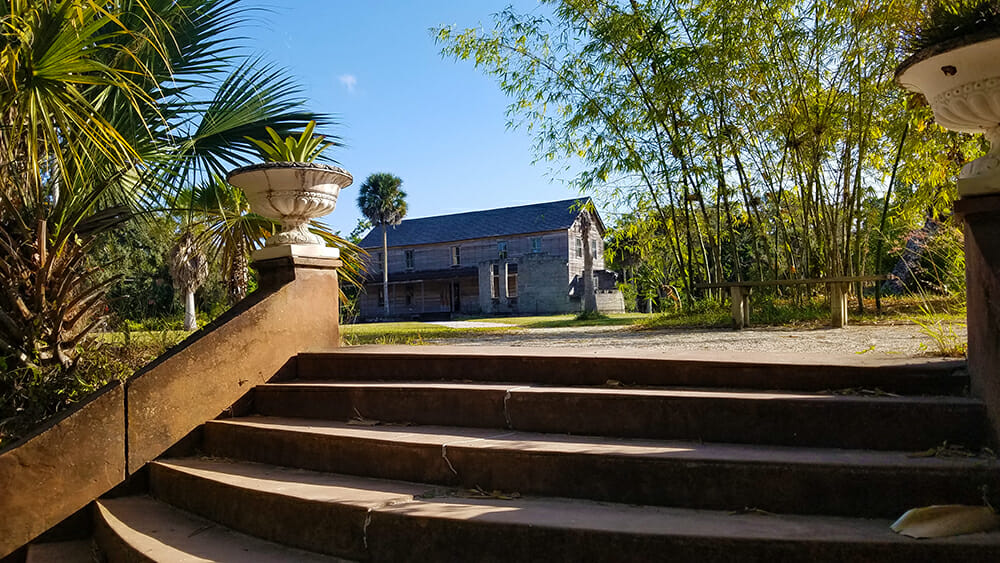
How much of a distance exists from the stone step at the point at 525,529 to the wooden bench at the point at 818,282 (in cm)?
474

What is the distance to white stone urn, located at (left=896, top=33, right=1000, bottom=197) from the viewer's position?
88.9 inches

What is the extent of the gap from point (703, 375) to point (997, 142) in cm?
145

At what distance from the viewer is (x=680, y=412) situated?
263 centimetres

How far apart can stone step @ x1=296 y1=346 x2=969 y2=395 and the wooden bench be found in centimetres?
371

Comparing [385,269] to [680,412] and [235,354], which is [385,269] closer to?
[235,354]

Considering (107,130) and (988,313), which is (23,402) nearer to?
A: (107,130)

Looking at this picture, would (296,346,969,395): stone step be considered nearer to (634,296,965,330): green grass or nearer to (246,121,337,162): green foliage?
(246,121,337,162): green foliage

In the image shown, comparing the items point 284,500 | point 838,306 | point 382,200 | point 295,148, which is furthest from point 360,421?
point 382,200

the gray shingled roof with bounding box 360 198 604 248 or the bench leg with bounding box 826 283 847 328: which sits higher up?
the gray shingled roof with bounding box 360 198 604 248

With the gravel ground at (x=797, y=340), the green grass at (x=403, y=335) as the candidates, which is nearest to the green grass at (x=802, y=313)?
the gravel ground at (x=797, y=340)

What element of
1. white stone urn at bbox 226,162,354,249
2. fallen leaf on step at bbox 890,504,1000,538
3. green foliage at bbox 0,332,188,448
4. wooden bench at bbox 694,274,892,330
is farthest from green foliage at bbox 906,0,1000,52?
green foliage at bbox 0,332,188,448

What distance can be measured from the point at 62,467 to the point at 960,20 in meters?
4.43

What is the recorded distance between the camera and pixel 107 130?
3434mm

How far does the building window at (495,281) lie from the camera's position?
31.5 metres
